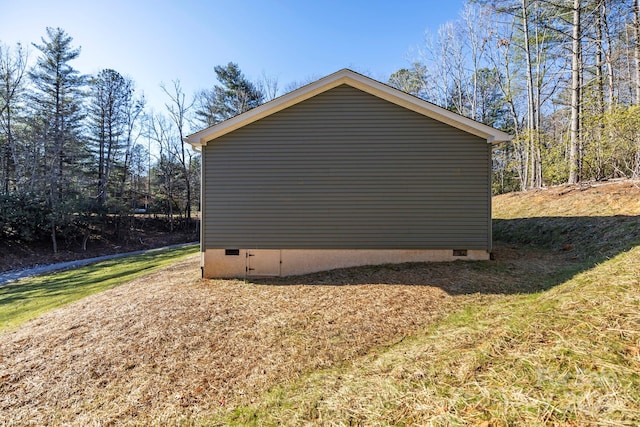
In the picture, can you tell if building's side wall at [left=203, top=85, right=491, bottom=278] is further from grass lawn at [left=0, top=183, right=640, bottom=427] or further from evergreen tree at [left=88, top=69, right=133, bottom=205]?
evergreen tree at [left=88, top=69, right=133, bottom=205]

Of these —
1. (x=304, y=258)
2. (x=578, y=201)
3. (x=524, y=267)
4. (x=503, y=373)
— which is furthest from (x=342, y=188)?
(x=578, y=201)

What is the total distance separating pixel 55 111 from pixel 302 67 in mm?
17681

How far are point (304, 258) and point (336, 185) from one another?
6.20 ft

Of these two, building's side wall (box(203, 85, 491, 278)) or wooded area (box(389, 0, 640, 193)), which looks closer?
building's side wall (box(203, 85, 491, 278))

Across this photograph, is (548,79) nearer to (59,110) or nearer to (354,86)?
(354,86)

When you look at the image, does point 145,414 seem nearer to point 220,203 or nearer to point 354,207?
point 220,203

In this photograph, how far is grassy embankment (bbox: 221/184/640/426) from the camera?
1.92 metres

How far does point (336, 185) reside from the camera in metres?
6.68

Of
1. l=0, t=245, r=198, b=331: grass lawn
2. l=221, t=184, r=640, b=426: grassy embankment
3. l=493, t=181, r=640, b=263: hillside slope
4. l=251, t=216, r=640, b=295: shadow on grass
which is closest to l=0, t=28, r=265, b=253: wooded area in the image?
l=0, t=245, r=198, b=331: grass lawn

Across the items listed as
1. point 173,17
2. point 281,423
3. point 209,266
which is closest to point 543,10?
point 173,17

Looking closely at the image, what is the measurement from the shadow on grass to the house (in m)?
0.43

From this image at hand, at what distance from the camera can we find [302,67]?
2244 centimetres

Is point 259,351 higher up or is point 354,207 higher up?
point 354,207

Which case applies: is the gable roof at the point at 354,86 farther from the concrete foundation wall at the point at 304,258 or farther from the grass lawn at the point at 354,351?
the grass lawn at the point at 354,351
